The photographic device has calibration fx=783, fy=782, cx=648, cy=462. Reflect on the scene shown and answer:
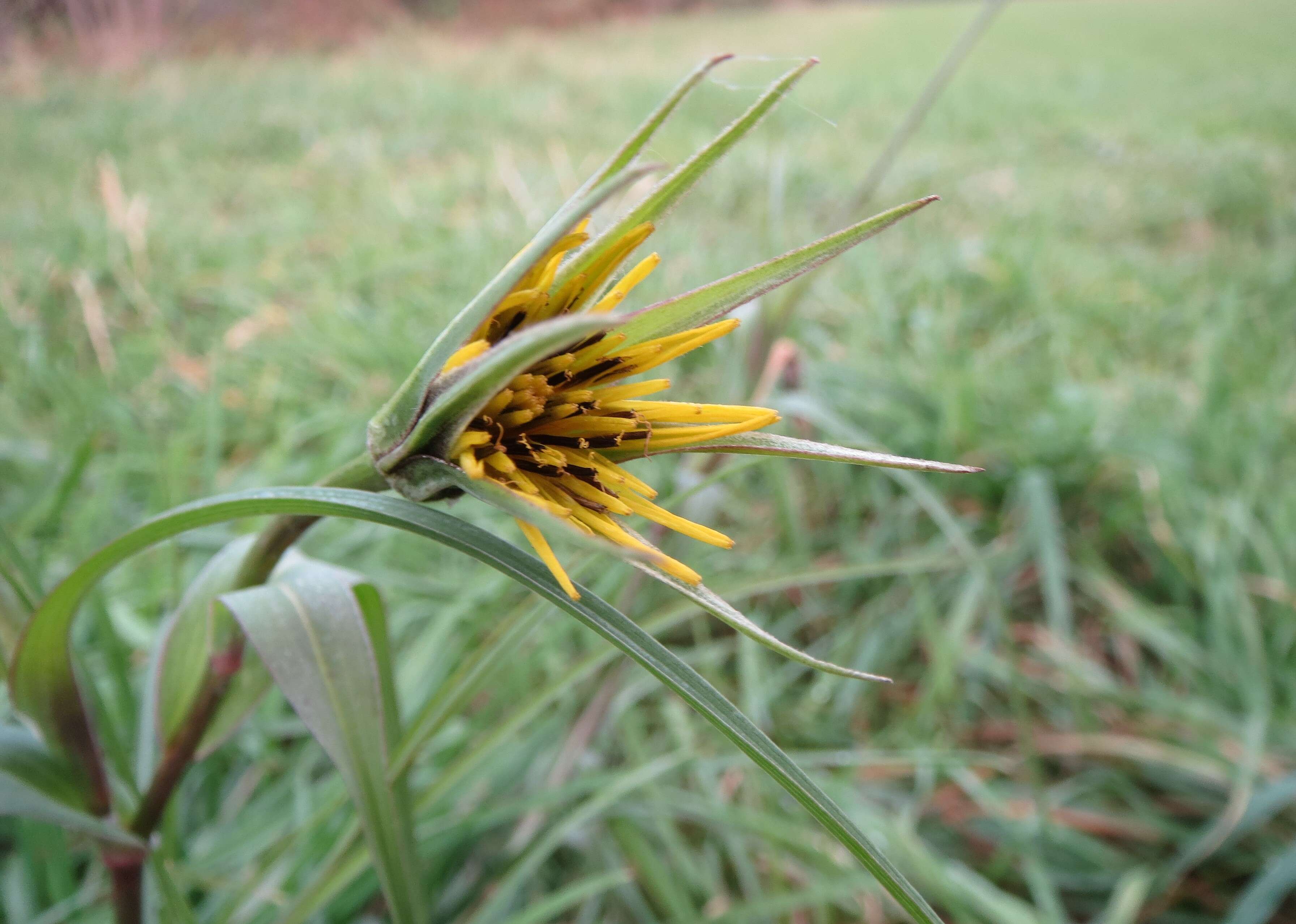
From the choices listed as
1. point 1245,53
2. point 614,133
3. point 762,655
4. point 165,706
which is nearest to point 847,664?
point 762,655

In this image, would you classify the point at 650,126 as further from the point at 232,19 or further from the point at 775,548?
the point at 232,19

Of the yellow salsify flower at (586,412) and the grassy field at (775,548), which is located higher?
the yellow salsify flower at (586,412)

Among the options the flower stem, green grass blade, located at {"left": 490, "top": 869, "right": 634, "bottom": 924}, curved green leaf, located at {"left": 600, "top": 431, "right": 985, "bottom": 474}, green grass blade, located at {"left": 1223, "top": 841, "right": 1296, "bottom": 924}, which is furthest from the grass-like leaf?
green grass blade, located at {"left": 1223, "top": 841, "right": 1296, "bottom": 924}

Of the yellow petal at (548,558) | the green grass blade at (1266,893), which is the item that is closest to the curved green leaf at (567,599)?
the yellow petal at (548,558)

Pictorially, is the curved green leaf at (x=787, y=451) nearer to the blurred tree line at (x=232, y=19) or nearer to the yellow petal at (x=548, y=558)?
the yellow petal at (x=548, y=558)

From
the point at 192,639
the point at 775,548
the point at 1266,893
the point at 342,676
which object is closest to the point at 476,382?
the point at 342,676

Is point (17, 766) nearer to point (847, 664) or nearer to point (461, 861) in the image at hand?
point (461, 861)
